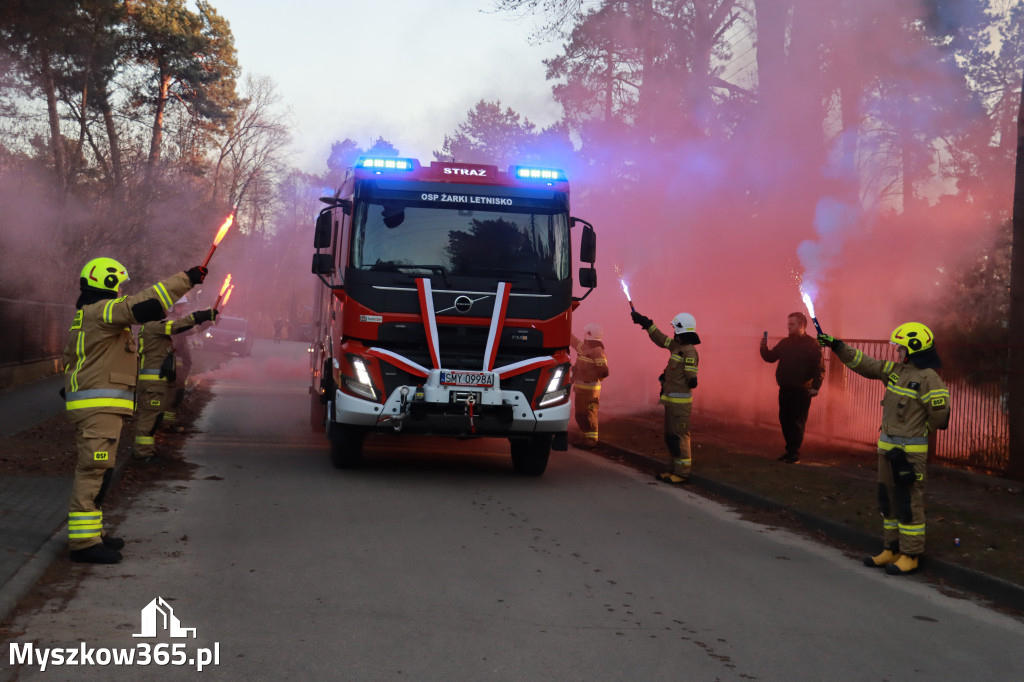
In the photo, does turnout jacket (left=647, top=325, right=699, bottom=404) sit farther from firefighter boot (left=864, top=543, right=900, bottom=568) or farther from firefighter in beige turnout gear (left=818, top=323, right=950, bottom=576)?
firefighter boot (left=864, top=543, right=900, bottom=568)

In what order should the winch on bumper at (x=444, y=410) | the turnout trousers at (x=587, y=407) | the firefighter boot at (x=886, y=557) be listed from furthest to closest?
the turnout trousers at (x=587, y=407) → the winch on bumper at (x=444, y=410) → the firefighter boot at (x=886, y=557)

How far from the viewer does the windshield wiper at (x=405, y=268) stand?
1014cm

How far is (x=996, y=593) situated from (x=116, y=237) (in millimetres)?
22542

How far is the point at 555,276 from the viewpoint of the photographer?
1050cm

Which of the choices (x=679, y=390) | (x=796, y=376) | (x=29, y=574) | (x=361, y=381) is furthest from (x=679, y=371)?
(x=29, y=574)

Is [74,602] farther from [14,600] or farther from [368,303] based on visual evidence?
[368,303]

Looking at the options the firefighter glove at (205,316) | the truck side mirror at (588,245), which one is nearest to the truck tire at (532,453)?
the truck side mirror at (588,245)

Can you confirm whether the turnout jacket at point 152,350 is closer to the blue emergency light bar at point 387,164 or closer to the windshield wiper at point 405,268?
the windshield wiper at point 405,268

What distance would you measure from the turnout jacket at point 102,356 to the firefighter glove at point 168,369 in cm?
338

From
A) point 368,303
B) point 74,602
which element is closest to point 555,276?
point 368,303

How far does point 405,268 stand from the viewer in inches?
400

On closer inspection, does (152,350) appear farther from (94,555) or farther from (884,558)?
(884,558)

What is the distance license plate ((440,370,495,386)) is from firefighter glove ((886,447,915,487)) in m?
3.99

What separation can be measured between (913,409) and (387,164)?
226 inches
